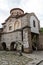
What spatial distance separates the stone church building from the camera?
22438 millimetres

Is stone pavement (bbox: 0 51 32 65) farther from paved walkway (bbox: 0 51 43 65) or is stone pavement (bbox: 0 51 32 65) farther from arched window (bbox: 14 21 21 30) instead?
arched window (bbox: 14 21 21 30)

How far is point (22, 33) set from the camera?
23.4 m

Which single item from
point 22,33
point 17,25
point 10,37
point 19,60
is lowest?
point 19,60

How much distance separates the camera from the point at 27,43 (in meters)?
22.1

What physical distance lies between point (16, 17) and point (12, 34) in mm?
5100

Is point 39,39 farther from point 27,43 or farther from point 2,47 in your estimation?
point 2,47

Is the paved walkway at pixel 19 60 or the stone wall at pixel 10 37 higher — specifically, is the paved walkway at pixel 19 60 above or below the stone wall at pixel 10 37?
below

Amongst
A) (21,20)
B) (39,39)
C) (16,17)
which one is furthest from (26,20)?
(39,39)

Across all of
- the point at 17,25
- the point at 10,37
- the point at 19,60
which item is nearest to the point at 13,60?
the point at 19,60

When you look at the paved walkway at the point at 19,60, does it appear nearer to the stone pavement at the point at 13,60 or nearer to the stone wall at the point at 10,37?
the stone pavement at the point at 13,60

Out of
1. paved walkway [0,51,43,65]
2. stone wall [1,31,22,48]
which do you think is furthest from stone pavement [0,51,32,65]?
stone wall [1,31,22,48]

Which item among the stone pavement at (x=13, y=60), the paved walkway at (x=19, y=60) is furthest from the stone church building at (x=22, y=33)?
the stone pavement at (x=13, y=60)

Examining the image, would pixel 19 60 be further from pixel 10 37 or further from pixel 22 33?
pixel 10 37

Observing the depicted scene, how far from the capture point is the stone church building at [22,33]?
22.4 metres
